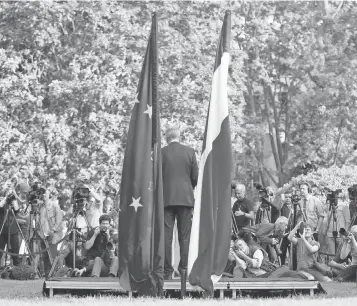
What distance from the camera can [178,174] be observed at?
14.5 metres

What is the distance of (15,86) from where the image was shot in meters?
30.5

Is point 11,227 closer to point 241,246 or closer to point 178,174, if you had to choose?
point 241,246

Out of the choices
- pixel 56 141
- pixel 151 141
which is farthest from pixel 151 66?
pixel 56 141

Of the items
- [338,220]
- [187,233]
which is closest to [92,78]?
[338,220]

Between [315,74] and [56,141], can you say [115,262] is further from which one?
[315,74]

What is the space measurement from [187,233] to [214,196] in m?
1.27

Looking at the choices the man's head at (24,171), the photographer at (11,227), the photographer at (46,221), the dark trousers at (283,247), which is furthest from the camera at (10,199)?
the man's head at (24,171)

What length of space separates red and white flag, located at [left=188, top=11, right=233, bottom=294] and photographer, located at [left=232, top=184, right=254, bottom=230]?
6.18 metres

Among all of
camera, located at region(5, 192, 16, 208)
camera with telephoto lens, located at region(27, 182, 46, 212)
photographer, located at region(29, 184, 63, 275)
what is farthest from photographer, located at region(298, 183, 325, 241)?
camera, located at region(5, 192, 16, 208)

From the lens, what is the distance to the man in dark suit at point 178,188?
47.4 ft

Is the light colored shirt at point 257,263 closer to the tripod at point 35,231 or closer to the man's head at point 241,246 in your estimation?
the man's head at point 241,246

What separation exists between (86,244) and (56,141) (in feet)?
41.4

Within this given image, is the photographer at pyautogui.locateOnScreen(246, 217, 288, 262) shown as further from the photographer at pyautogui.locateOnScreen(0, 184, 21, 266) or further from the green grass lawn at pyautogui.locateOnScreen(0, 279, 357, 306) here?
the photographer at pyautogui.locateOnScreen(0, 184, 21, 266)

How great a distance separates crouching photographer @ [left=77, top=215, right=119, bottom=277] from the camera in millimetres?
16719
